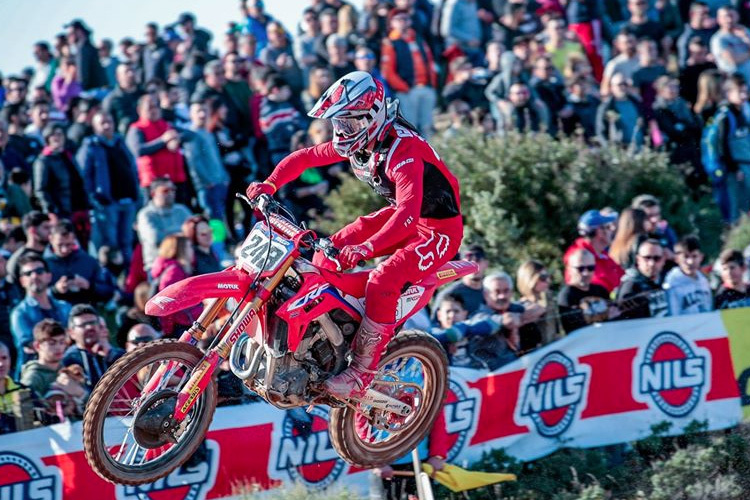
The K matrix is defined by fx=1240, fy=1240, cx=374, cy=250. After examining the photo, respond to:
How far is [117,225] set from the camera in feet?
44.5

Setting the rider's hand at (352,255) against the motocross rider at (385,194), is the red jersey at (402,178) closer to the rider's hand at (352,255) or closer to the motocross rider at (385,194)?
the motocross rider at (385,194)

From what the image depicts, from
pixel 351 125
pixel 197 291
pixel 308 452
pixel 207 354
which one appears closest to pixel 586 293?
pixel 308 452

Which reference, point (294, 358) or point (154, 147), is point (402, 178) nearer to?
point (294, 358)

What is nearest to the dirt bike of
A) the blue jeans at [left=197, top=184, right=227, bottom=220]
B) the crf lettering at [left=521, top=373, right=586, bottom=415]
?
the crf lettering at [left=521, top=373, right=586, bottom=415]

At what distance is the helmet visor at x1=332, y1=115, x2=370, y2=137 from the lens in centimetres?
786

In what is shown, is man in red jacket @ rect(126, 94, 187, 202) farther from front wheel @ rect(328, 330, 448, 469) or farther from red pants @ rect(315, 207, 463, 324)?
red pants @ rect(315, 207, 463, 324)

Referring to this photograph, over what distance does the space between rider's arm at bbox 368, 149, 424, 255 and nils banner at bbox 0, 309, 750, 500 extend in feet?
8.09

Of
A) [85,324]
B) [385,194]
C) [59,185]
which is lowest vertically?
[85,324]

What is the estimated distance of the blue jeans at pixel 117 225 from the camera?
531 inches

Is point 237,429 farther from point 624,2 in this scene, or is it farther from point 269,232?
point 624,2

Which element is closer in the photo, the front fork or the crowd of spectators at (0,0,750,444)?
the front fork

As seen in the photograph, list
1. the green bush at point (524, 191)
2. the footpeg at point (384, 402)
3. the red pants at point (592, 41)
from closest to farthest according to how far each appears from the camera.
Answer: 1. the footpeg at point (384, 402)
2. the green bush at point (524, 191)
3. the red pants at point (592, 41)

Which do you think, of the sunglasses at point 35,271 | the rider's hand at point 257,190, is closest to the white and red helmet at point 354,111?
the rider's hand at point 257,190

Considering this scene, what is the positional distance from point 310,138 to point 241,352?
21.2 ft
